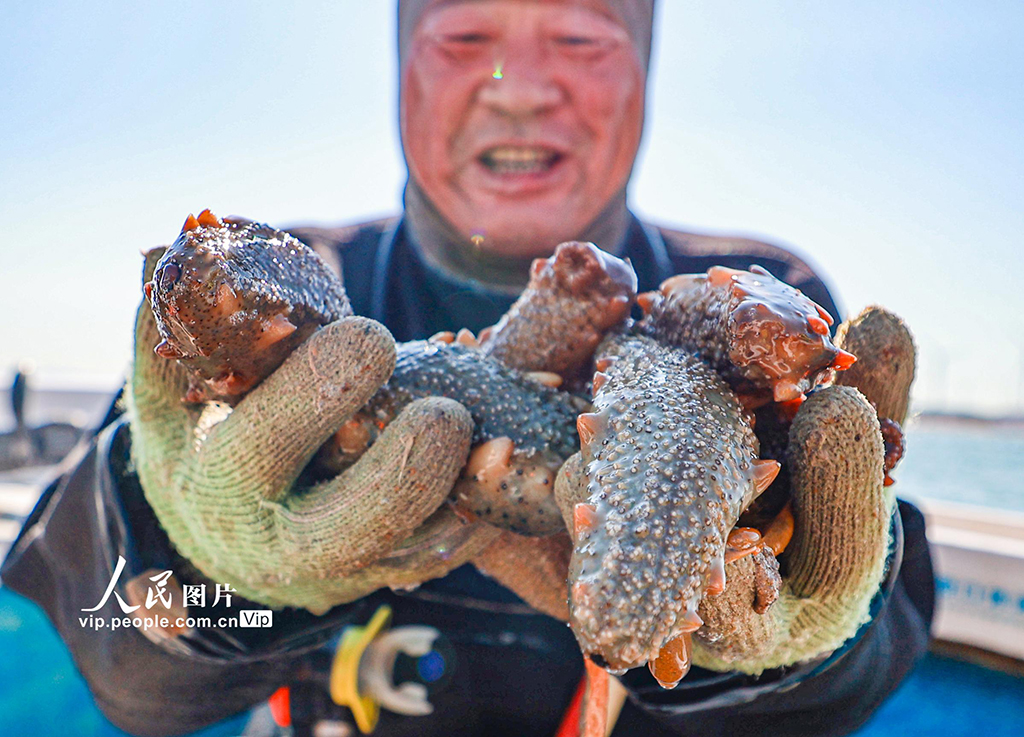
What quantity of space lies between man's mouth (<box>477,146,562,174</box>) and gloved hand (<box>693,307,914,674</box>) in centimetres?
134

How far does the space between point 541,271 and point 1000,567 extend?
4131 millimetres

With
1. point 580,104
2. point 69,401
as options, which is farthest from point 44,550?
point 69,401

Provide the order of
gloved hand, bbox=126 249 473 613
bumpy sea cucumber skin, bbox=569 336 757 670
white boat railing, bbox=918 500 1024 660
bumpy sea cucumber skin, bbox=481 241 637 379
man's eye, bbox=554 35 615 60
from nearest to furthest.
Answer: bumpy sea cucumber skin, bbox=569 336 757 670, gloved hand, bbox=126 249 473 613, bumpy sea cucumber skin, bbox=481 241 637 379, man's eye, bbox=554 35 615 60, white boat railing, bbox=918 500 1024 660

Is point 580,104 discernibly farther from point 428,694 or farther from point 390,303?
point 428,694

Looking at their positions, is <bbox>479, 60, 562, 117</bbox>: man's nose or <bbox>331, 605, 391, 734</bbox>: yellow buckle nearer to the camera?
<bbox>331, 605, 391, 734</bbox>: yellow buckle

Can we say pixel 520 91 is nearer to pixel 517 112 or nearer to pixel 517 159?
pixel 517 112

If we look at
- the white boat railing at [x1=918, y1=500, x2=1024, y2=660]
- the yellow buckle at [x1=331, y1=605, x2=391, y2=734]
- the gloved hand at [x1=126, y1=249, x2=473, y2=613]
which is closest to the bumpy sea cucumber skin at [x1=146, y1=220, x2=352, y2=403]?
the gloved hand at [x1=126, y1=249, x2=473, y2=613]

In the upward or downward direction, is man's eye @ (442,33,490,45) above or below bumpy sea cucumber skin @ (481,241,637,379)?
above

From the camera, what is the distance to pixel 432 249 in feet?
7.72

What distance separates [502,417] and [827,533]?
0.50 meters

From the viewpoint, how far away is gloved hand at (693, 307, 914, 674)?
2.93ft

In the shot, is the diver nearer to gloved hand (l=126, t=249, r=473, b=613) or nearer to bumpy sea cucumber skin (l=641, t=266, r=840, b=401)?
gloved hand (l=126, t=249, r=473, b=613)

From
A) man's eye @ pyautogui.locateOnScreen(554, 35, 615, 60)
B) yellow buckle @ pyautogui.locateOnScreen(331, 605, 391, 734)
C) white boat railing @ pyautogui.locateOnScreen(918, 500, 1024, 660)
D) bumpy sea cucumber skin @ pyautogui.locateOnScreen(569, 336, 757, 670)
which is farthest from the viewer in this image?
white boat railing @ pyautogui.locateOnScreen(918, 500, 1024, 660)

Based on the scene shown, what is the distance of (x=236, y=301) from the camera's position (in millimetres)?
900
